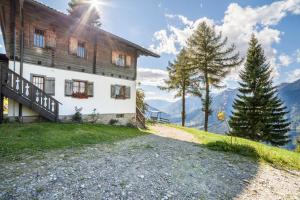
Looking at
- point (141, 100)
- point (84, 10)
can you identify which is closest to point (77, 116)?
point (141, 100)

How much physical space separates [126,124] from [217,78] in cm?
1336

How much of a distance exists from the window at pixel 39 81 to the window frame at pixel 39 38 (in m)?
1.98

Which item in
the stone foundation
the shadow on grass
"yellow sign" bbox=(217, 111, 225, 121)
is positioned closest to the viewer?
the shadow on grass

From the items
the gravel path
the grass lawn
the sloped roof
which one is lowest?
the gravel path

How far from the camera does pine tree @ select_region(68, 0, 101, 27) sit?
3136 cm

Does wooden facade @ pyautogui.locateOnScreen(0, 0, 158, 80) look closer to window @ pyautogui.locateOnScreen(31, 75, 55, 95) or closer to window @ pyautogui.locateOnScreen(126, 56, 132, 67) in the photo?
window @ pyautogui.locateOnScreen(126, 56, 132, 67)

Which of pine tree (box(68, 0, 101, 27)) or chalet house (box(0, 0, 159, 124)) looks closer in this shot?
chalet house (box(0, 0, 159, 124))

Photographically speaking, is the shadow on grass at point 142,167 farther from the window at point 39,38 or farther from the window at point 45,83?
the window at point 39,38

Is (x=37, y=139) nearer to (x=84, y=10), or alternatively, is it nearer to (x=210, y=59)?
(x=210, y=59)

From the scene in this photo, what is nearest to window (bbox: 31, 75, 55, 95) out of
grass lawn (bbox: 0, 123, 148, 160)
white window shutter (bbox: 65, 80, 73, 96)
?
white window shutter (bbox: 65, 80, 73, 96)

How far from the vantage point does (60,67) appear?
15.2 metres

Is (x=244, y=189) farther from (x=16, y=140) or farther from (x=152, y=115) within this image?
(x=152, y=115)

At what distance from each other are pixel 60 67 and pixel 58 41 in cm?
181

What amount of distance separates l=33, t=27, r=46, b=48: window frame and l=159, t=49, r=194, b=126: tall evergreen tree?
59.6 ft
